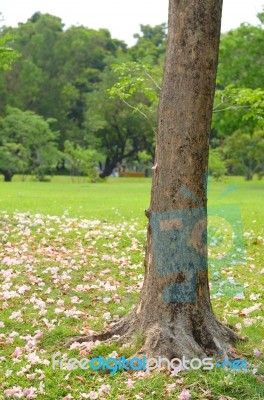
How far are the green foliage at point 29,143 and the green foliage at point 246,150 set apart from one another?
1294 centimetres

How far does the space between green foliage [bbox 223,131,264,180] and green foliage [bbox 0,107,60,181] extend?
1294 centimetres

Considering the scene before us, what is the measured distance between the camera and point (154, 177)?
5574 millimetres

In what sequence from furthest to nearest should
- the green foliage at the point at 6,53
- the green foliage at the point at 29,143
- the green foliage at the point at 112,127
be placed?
the green foliage at the point at 112,127
the green foliage at the point at 29,143
the green foliage at the point at 6,53

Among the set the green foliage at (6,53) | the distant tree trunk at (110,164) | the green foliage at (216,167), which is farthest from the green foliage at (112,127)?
the green foliage at (6,53)

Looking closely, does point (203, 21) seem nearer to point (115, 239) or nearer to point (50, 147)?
point (115, 239)

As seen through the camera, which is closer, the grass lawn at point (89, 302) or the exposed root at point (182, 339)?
the grass lawn at point (89, 302)

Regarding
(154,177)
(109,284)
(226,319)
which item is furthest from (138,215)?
(154,177)

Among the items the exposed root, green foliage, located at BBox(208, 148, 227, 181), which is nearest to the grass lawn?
the exposed root

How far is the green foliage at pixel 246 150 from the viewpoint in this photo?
4185cm

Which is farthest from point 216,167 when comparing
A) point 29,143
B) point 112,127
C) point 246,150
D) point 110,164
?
point 110,164

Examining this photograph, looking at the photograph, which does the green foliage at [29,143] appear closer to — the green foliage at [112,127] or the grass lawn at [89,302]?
the green foliage at [112,127]

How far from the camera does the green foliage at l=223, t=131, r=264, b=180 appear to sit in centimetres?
4185

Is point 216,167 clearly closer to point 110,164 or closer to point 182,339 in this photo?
point 110,164

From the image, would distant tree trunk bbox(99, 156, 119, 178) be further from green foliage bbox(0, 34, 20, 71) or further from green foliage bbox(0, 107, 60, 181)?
green foliage bbox(0, 34, 20, 71)
